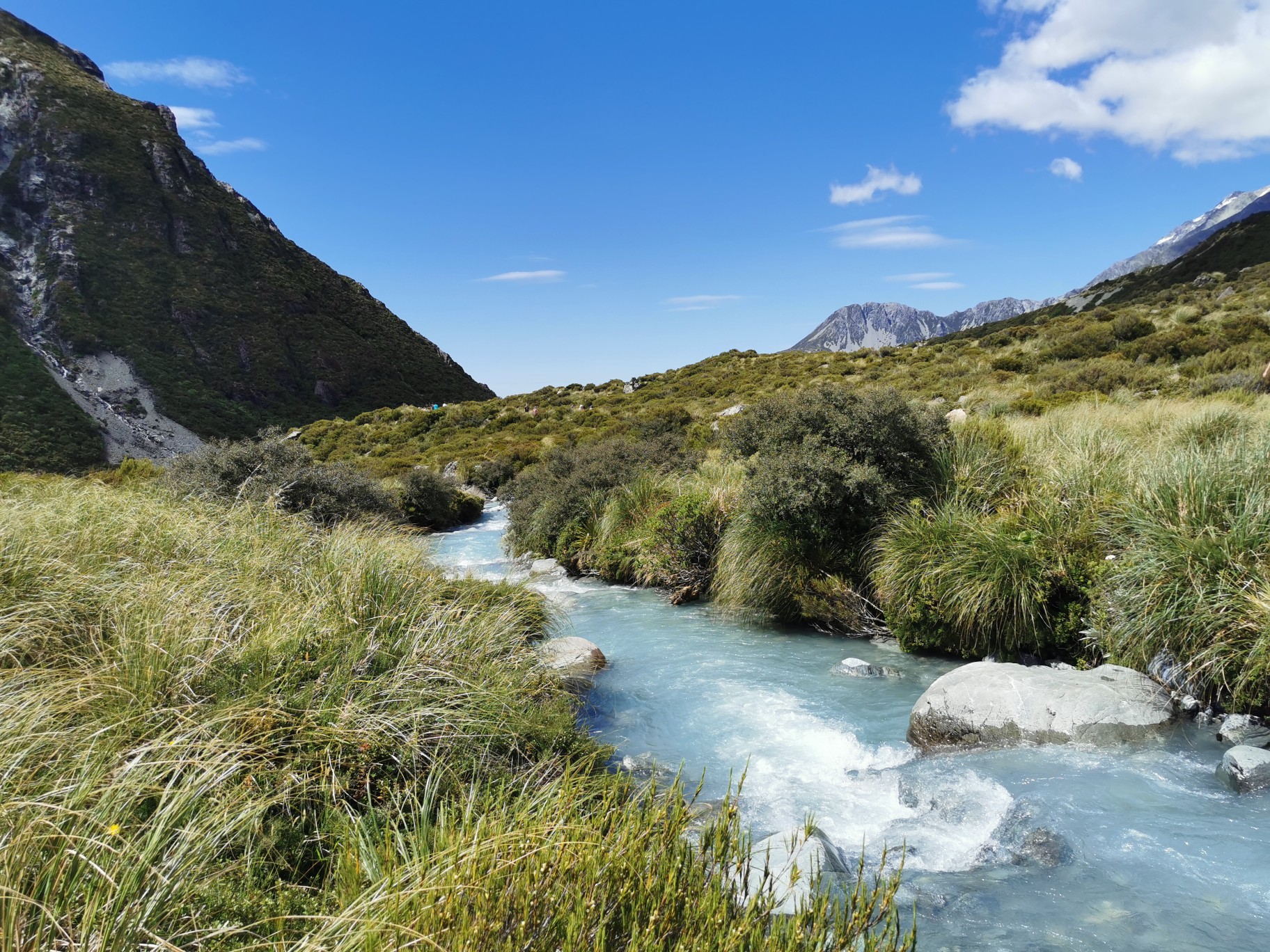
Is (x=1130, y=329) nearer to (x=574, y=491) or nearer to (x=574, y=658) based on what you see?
(x=574, y=491)

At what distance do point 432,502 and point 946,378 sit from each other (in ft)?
76.3

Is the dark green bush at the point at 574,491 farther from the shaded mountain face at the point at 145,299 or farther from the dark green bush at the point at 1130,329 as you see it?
Result: the shaded mountain face at the point at 145,299

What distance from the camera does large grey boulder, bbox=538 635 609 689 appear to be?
7.80 m

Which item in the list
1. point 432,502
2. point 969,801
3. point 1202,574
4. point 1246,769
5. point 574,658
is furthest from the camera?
point 432,502

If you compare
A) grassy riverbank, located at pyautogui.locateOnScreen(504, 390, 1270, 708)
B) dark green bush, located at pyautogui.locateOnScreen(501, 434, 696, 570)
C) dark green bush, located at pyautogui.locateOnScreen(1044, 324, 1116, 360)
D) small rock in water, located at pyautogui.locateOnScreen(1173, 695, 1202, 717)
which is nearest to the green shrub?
grassy riverbank, located at pyautogui.locateOnScreen(504, 390, 1270, 708)

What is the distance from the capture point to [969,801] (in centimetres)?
532

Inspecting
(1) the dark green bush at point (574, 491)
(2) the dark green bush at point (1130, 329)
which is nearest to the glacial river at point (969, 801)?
(1) the dark green bush at point (574, 491)

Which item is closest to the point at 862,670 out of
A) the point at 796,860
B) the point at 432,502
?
the point at 796,860

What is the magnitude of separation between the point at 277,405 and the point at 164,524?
77349 mm

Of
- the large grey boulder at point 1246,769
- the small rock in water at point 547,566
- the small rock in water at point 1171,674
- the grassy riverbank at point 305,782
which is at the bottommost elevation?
the large grey boulder at point 1246,769

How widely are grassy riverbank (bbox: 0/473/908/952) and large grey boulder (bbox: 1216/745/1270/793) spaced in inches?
131

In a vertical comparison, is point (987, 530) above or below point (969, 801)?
above

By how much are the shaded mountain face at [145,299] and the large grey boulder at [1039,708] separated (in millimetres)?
63412

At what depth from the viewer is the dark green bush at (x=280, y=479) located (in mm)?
13461
